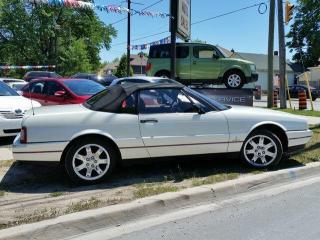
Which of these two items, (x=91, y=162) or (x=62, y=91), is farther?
(x=62, y=91)

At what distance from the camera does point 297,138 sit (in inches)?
305

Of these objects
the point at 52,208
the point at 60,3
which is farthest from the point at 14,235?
the point at 60,3

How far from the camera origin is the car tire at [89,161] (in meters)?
6.70

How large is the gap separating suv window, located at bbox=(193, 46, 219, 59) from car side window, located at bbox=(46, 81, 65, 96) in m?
4.28

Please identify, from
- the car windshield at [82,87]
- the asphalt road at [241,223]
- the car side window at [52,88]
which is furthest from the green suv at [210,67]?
the asphalt road at [241,223]

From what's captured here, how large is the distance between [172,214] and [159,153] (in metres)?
1.52

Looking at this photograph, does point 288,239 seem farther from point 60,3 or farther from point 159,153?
point 60,3

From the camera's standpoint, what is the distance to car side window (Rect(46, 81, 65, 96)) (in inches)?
506

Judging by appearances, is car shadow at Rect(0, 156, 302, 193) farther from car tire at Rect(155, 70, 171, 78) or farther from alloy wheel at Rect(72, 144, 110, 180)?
car tire at Rect(155, 70, 171, 78)

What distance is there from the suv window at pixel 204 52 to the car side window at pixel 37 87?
4.54 metres

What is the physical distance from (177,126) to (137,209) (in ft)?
5.92

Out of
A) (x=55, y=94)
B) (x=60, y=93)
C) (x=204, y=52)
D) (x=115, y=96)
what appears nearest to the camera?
(x=115, y=96)

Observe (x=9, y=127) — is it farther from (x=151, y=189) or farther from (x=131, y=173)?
(x=151, y=189)

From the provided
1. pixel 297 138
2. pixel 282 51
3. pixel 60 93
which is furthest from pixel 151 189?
pixel 282 51
